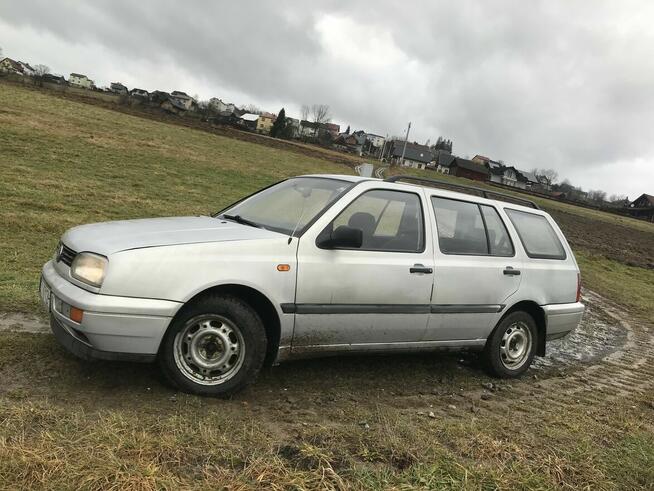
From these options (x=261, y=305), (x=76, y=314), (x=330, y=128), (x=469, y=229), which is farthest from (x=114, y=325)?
(x=330, y=128)

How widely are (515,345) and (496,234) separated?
1161 mm

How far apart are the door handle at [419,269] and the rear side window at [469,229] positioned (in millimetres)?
294

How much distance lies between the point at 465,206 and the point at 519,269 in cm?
83

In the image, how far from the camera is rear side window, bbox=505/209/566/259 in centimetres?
563

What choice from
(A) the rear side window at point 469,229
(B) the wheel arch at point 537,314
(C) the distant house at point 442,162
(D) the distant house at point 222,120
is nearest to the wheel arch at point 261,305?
(A) the rear side window at point 469,229

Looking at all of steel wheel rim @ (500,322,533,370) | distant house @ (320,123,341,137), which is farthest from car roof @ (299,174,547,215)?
distant house @ (320,123,341,137)

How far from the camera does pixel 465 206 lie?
528 cm

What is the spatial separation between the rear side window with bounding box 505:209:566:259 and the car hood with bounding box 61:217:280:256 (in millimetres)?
2837

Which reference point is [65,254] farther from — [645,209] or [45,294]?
[645,209]

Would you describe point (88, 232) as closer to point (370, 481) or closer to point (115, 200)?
point (370, 481)

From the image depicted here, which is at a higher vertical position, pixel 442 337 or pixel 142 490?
pixel 442 337

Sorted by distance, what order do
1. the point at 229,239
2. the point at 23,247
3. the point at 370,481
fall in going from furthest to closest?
the point at 23,247 < the point at 229,239 < the point at 370,481

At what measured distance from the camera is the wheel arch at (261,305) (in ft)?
12.4

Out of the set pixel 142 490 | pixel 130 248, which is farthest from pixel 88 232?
pixel 142 490
